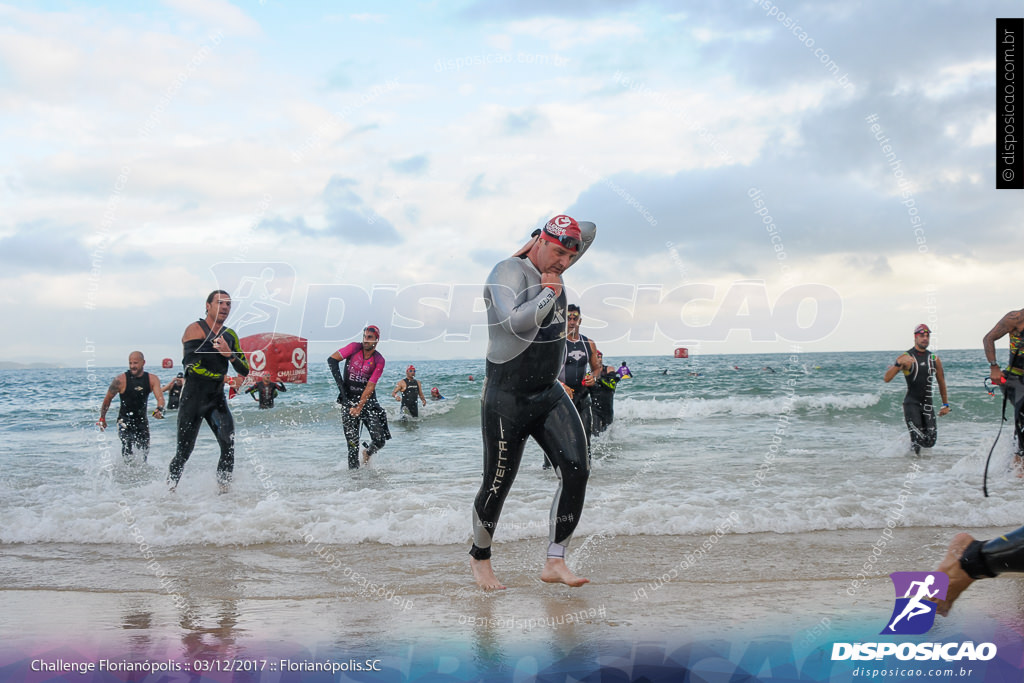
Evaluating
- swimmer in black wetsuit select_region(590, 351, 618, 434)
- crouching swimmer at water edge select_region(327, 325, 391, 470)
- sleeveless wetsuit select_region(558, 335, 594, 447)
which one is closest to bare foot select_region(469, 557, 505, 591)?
crouching swimmer at water edge select_region(327, 325, 391, 470)

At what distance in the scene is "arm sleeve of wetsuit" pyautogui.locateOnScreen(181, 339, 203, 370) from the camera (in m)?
7.39

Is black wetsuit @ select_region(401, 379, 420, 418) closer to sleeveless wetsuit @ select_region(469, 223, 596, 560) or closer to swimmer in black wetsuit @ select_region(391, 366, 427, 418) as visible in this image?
swimmer in black wetsuit @ select_region(391, 366, 427, 418)

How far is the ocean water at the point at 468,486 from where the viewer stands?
6.60 m

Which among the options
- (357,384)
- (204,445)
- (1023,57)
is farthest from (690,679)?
(204,445)

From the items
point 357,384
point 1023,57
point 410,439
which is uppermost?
point 1023,57

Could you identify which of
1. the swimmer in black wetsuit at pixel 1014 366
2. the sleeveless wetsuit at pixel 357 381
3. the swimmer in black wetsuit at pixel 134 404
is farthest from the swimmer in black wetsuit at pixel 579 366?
the swimmer in black wetsuit at pixel 134 404

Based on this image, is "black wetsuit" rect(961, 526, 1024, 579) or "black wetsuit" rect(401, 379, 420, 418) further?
"black wetsuit" rect(401, 379, 420, 418)

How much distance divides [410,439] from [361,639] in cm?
1189

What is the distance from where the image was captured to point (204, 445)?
45.8ft

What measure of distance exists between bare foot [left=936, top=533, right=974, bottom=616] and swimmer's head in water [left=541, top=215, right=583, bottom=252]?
2.36 meters

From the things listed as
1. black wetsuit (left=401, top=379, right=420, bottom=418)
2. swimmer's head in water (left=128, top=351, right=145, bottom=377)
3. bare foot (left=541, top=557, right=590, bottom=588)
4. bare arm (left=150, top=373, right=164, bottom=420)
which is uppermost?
swimmer's head in water (left=128, top=351, right=145, bottom=377)

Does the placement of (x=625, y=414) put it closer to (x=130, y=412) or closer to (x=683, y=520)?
(x=130, y=412)

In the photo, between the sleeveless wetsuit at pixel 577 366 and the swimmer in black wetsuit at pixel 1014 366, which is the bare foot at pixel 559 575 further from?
the swimmer in black wetsuit at pixel 1014 366

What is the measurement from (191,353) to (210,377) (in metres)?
0.33
